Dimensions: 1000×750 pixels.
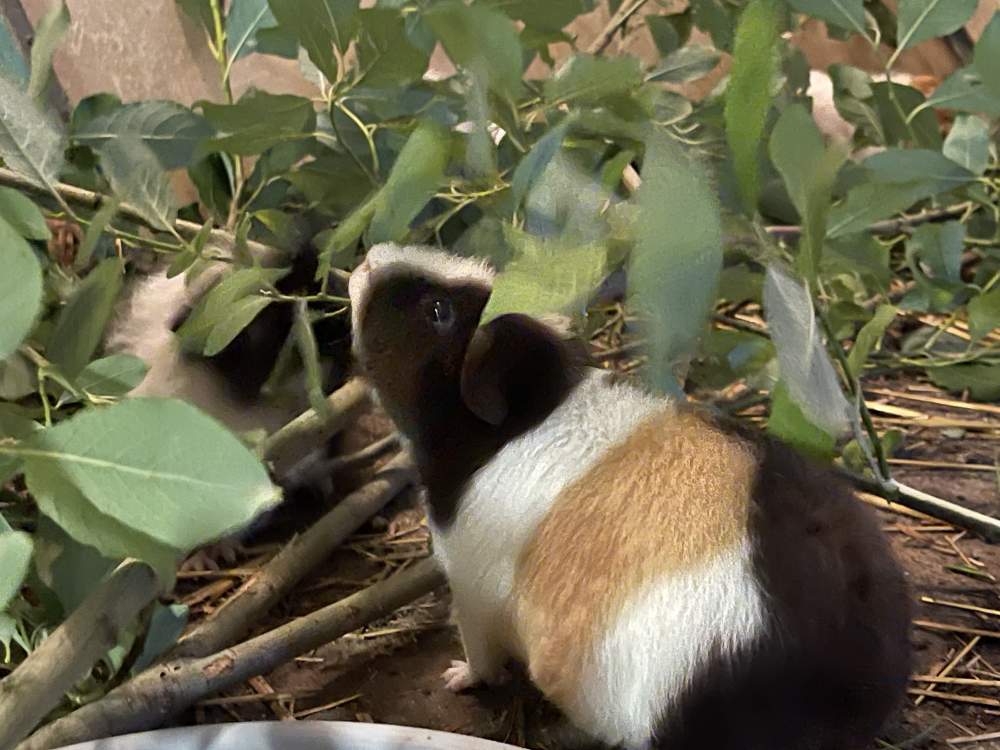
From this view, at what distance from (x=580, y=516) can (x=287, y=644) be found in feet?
1.37

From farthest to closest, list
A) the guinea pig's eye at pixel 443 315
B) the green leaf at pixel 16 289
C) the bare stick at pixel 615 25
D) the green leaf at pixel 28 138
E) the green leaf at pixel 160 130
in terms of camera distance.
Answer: the bare stick at pixel 615 25, the green leaf at pixel 160 130, the guinea pig's eye at pixel 443 315, the green leaf at pixel 28 138, the green leaf at pixel 16 289

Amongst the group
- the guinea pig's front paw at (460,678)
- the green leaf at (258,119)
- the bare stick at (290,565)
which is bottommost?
the guinea pig's front paw at (460,678)

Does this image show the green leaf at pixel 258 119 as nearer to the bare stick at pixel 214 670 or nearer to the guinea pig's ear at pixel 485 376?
the guinea pig's ear at pixel 485 376

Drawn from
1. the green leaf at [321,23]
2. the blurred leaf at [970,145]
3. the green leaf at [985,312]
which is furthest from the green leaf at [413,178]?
the blurred leaf at [970,145]

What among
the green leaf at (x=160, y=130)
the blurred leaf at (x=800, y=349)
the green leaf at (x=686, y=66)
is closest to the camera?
the blurred leaf at (x=800, y=349)

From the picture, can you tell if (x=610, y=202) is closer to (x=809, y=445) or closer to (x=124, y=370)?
(x=809, y=445)

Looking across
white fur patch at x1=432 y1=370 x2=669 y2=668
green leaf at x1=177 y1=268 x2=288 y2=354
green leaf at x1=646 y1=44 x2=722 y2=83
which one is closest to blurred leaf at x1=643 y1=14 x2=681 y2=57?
green leaf at x1=646 y1=44 x2=722 y2=83

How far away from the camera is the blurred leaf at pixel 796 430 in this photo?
0.90 metres

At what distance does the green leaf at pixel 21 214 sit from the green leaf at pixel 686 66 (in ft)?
2.69

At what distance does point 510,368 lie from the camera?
96 centimetres

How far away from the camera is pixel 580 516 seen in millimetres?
892

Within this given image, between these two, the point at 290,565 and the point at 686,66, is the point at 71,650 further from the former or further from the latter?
the point at 686,66

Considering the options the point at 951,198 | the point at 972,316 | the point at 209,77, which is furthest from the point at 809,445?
the point at 209,77

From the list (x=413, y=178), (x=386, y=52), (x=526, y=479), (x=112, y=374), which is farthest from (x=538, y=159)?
(x=112, y=374)
